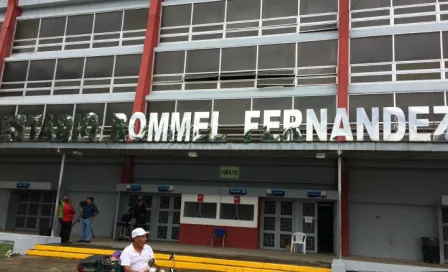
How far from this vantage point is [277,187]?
1664cm

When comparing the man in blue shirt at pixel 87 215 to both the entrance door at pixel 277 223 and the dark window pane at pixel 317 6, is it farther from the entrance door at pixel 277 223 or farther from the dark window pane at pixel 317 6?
the dark window pane at pixel 317 6

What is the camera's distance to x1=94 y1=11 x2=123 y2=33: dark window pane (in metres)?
21.0

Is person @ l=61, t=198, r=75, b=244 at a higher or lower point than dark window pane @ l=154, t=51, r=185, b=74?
lower

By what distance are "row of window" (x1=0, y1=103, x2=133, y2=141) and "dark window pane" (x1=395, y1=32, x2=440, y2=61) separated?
38.8 feet

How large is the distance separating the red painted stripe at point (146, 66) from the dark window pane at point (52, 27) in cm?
518

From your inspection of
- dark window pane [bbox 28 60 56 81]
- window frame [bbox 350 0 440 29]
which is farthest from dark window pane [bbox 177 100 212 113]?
dark window pane [bbox 28 60 56 81]

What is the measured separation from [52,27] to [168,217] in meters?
12.1

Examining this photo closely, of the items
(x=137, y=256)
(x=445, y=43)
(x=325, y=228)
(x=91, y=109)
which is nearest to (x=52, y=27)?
(x=91, y=109)

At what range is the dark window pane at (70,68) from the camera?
2082 centimetres

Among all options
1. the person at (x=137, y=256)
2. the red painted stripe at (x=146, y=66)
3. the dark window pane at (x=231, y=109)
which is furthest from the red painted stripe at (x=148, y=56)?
the person at (x=137, y=256)

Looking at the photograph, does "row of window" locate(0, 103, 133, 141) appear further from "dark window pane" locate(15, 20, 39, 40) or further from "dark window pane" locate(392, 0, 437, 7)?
"dark window pane" locate(392, 0, 437, 7)

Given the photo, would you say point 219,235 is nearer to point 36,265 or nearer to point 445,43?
point 36,265

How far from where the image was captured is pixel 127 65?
20062mm

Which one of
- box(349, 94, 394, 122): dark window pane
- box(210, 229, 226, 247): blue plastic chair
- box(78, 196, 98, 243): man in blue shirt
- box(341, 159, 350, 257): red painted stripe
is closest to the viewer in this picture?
box(78, 196, 98, 243): man in blue shirt
